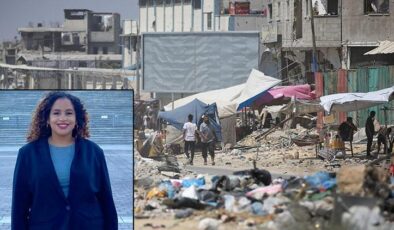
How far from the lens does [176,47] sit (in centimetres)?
2359

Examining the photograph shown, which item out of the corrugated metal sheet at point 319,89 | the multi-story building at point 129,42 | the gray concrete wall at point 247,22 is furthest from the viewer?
the multi-story building at point 129,42

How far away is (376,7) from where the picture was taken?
22.7 meters

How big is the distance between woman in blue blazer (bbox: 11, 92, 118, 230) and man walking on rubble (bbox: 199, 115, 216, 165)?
34.9ft

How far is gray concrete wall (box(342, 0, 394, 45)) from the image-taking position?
72.4ft

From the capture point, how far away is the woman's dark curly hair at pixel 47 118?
500 cm

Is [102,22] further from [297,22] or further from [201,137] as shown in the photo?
[201,137]

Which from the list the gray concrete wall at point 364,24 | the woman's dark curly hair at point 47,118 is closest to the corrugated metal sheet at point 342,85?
the gray concrete wall at point 364,24

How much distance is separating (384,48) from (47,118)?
54.8 ft

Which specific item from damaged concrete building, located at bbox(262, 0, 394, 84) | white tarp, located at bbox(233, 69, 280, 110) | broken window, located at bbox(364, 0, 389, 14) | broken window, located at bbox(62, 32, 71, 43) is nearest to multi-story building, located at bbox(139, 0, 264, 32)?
damaged concrete building, located at bbox(262, 0, 394, 84)

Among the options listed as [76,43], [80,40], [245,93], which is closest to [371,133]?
Result: [245,93]

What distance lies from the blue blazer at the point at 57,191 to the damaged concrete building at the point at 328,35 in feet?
56.0

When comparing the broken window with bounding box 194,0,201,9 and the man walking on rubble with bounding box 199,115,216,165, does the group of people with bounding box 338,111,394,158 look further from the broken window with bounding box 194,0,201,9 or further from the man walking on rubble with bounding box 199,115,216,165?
the broken window with bounding box 194,0,201,9

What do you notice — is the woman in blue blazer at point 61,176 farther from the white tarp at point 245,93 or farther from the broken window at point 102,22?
the broken window at point 102,22

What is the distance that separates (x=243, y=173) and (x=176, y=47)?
1490cm
